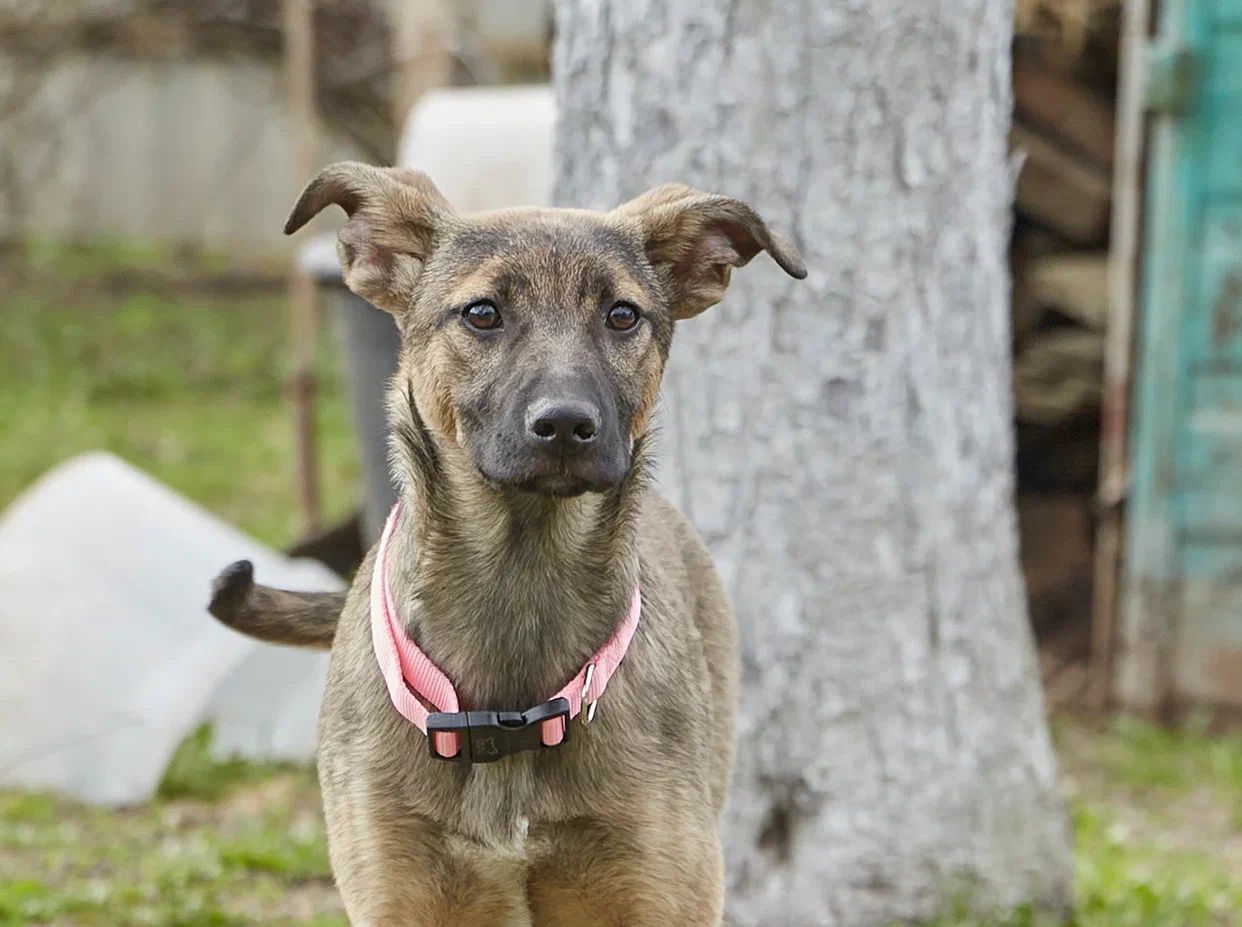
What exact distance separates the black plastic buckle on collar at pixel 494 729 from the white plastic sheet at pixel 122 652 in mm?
3218

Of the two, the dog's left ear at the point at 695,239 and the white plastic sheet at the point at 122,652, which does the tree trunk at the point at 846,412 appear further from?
the white plastic sheet at the point at 122,652

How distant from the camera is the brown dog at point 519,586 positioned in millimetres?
3551

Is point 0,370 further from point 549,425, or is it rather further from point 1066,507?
point 549,425

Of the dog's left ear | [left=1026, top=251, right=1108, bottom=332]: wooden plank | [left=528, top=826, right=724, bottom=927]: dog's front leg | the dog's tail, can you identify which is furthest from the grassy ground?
the dog's left ear

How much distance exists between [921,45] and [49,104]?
1071 cm

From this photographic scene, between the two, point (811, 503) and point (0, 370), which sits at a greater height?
point (811, 503)

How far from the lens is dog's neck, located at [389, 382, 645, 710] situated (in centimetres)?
368

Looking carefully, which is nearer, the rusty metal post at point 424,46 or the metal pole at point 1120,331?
the metal pole at point 1120,331

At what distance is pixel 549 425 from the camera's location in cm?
330

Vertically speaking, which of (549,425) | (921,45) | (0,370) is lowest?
(0,370)

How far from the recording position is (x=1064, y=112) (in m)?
8.20

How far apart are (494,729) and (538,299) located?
0.81 metres

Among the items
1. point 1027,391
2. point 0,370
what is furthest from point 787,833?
point 0,370

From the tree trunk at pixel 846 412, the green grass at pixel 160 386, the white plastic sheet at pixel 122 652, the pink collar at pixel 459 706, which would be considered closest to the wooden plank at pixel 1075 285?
the tree trunk at pixel 846 412
